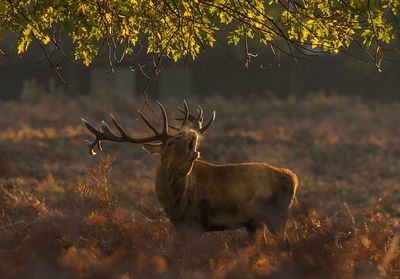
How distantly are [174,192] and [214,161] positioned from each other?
1384 cm

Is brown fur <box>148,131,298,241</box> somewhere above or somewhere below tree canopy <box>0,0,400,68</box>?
below

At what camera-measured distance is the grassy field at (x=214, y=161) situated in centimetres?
826

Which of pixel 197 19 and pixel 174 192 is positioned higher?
pixel 197 19

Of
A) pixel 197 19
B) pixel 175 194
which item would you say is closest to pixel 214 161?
pixel 175 194

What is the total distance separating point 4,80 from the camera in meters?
47.7

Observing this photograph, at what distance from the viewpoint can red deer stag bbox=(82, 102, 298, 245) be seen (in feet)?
34.5

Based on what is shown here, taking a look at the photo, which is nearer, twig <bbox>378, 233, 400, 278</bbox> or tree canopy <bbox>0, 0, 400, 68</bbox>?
twig <bbox>378, 233, 400, 278</bbox>

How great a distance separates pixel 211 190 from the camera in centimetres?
1073

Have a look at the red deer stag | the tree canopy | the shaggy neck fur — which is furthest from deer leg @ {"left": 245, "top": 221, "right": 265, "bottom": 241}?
the tree canopy

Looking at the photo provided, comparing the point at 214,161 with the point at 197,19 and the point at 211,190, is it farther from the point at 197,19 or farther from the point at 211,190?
the point at 197,19

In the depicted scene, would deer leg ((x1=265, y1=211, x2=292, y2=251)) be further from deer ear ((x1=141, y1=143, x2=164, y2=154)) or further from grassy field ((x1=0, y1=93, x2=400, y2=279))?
deer ear ((x1=141, y1=143, x2=164, y2=154))

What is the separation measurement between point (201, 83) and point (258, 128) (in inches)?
696

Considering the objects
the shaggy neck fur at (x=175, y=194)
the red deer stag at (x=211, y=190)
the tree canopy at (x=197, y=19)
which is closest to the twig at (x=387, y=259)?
the red deer stag at (x=211, y=190)

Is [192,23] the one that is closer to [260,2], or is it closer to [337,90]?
[260,2]
